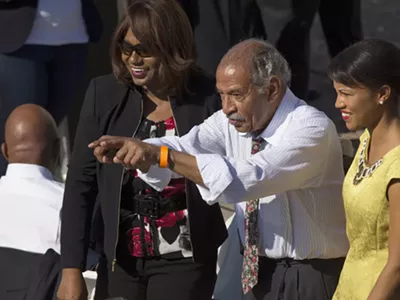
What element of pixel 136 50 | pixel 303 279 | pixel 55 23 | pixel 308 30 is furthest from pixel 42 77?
pixel 303 279

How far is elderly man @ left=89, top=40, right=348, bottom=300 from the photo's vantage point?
350 cm

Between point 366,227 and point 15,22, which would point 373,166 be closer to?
point 366,227

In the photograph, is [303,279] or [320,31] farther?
[320,31]

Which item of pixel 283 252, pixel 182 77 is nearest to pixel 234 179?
pixel 283 252

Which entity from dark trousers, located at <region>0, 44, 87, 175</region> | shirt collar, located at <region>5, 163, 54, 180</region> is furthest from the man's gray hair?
dark trousers, located at <region>0, 44, 87, 175</region>

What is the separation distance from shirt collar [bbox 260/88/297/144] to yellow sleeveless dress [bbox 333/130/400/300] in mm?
298

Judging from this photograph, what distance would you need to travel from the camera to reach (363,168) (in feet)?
11.1

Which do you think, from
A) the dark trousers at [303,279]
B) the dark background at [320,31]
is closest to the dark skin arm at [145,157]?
the dark trousers at [303,279]

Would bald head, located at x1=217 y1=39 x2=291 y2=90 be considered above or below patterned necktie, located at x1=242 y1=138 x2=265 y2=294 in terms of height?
above

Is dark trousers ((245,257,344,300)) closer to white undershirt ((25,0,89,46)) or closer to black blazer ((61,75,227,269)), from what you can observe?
black blazer ((61,75,227,269))

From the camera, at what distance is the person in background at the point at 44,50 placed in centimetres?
567

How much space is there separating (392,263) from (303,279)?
0.56 m

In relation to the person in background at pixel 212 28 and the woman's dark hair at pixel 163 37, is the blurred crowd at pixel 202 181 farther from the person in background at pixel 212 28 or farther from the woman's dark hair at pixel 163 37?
the person in background at pixel 212 28

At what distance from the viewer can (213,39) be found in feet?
20.3
